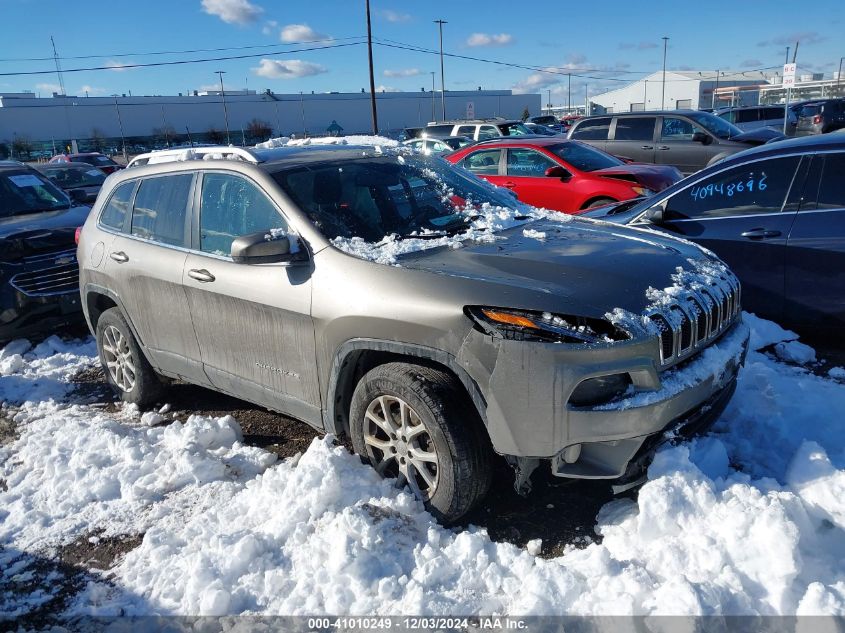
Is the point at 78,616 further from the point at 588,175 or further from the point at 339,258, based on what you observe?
the point at 588,175

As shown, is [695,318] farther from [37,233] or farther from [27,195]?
[27,195]

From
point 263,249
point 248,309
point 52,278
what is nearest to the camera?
point 263,249

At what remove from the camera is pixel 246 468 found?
3.90 metres

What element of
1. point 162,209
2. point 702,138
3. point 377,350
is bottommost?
point 377,350

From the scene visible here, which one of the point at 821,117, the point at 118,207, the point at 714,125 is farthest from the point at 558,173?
the point at 821,117

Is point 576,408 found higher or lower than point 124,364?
higher

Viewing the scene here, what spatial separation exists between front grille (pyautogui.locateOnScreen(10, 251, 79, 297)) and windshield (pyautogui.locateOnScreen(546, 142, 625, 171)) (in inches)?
259

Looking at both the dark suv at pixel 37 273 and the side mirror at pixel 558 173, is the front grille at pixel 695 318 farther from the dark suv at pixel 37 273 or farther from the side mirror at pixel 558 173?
the side mirror at pixel 558 173

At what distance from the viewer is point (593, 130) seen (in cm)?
1455

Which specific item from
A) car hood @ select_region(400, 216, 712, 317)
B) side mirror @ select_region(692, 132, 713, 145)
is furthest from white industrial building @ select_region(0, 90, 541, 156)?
car hood @ select_region(400, 216, 712, 317)

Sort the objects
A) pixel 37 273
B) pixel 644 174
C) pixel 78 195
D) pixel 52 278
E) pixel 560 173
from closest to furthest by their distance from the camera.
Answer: pixel 37 273 < pixel 52 278 < pixel 78 195 < pixel 644 174 < pixel 560 173

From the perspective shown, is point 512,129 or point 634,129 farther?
point 512,129

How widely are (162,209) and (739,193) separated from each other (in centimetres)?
433

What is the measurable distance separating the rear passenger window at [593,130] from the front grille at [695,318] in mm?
11737
